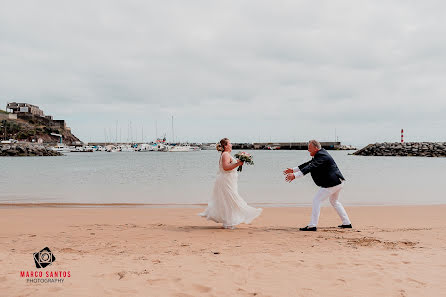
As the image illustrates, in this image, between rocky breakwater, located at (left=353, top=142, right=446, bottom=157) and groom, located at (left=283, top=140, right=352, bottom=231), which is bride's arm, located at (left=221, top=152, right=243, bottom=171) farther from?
rocky breakwater, located at (left=353, top=142, right=446, bottom=157)

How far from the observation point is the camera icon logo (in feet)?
19.0

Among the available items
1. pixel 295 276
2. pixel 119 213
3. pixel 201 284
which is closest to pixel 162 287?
pixel 201 284

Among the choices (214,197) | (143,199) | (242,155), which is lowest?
(143,199)

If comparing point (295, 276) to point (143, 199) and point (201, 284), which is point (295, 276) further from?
point (143, 199)

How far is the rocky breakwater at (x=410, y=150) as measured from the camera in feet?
A: 291

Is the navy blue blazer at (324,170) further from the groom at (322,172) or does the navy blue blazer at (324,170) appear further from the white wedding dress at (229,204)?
the white wedding dress at (229,204)

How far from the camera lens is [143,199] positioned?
18453mm

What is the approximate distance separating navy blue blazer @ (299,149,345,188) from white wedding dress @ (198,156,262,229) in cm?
169

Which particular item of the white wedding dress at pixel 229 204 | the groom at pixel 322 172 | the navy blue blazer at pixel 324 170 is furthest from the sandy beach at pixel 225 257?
the navy blue blazer at pixel 324 170

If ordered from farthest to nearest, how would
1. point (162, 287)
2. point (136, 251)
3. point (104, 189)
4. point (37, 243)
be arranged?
point (104, 189) < point (37, 243) < point (136, 251) < point (162, 287)

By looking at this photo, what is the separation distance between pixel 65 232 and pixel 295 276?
6.30 metres

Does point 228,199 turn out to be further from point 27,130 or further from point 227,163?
point 27,130

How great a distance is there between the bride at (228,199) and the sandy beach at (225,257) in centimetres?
34

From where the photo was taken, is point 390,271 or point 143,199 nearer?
point 390,271
